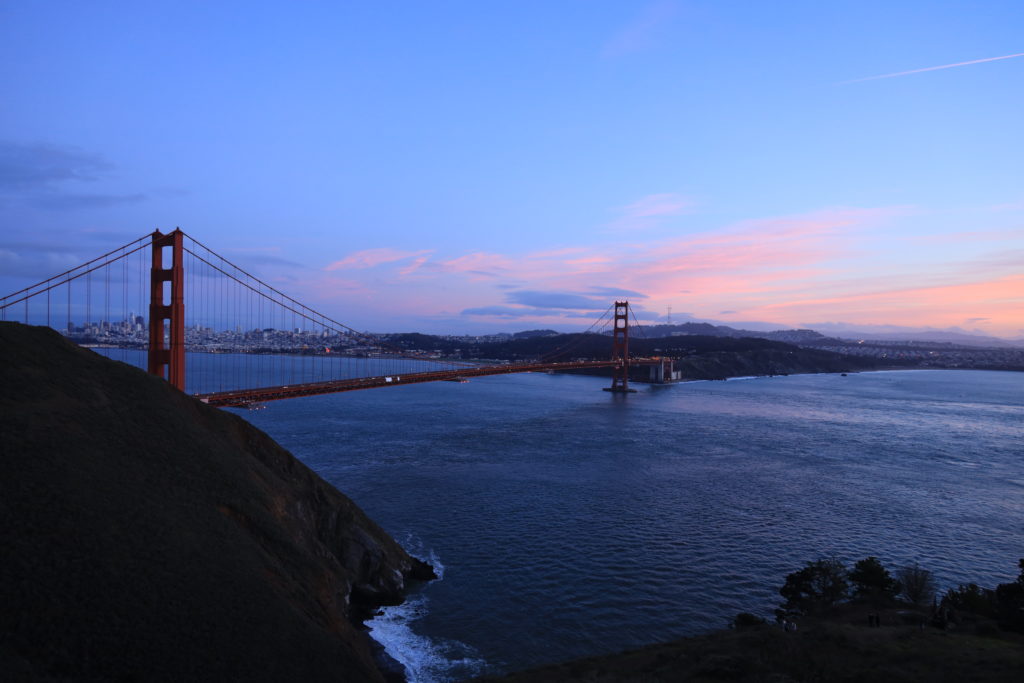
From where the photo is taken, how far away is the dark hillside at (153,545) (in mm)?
7219

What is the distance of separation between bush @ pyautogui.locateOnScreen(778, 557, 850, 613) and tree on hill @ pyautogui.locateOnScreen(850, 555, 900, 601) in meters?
0.40

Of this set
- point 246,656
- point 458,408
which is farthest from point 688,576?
point 458,408

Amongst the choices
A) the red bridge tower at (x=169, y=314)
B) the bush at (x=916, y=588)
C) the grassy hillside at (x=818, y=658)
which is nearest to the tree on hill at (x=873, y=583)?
the bush at (x=916, y=588)

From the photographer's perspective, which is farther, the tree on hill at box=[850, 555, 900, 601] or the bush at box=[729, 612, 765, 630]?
the tree on hill at box=[850, 555, 900, 601]

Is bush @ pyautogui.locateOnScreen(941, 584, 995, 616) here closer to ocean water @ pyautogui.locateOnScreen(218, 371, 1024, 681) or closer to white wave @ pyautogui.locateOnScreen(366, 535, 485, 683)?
ocean water @ pyautogui.locateOnScreen(218, 371, 1024, 681)

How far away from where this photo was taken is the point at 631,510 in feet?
A: 69.7

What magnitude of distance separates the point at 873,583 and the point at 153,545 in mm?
15263

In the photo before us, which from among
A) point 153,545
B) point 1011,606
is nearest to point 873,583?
point 1011,606

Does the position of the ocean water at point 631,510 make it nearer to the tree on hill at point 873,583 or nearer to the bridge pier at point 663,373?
the tree on hill at point 873,583

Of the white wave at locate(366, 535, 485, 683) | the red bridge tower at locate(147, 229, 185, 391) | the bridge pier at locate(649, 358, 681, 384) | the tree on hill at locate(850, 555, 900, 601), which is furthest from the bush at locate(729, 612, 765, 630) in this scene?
the bridge pier at locate(649, 358, 681, 384)

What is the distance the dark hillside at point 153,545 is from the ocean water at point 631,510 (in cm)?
250

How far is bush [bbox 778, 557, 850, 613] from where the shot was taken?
43.6 ft

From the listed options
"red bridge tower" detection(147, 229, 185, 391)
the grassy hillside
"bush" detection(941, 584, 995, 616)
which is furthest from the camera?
"red bridge tower" detection(147, 229, 185, 391)

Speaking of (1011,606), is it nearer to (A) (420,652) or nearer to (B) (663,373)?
(A) (420,652)
